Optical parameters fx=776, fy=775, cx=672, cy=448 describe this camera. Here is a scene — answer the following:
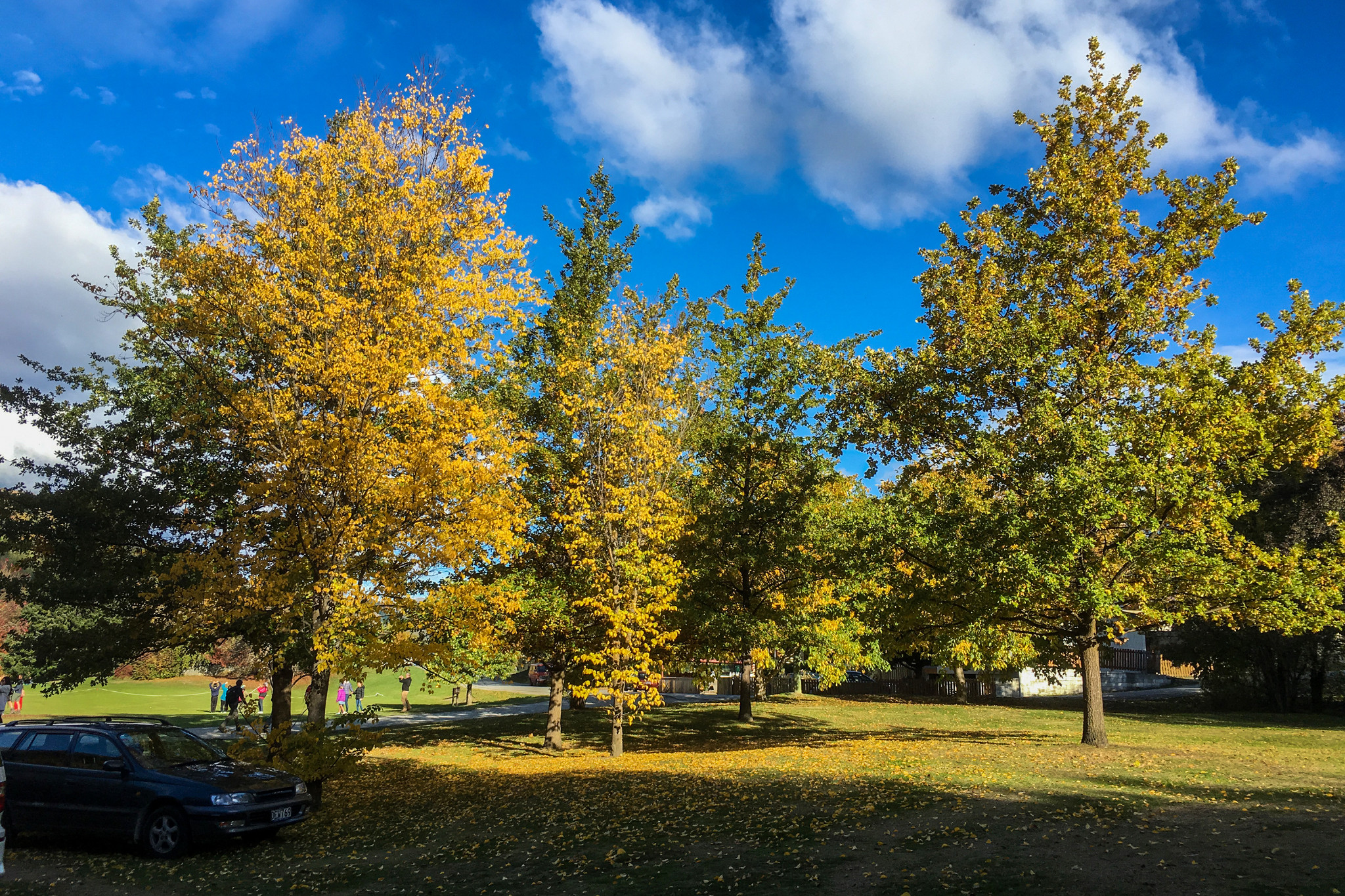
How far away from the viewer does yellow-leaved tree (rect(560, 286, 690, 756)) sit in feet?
55.8

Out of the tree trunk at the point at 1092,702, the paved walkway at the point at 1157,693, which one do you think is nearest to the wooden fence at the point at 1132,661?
the paved walkway at the point at 1157,693

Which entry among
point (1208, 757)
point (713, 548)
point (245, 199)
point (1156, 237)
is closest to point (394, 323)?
point (245, 199)

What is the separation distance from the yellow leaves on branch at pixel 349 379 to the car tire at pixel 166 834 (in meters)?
3.20

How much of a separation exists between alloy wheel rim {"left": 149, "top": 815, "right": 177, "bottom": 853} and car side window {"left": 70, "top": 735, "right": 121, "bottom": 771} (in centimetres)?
105

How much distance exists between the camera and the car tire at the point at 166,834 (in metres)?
9.48

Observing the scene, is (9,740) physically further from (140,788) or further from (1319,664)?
(1319,664)

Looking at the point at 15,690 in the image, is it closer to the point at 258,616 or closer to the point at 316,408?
the point at 258,616

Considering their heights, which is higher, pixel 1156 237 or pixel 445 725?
pixel 1156 237

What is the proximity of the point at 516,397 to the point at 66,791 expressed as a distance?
41.6 feet

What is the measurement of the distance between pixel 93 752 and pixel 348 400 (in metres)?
6.11

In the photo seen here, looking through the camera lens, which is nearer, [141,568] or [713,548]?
[141,568]

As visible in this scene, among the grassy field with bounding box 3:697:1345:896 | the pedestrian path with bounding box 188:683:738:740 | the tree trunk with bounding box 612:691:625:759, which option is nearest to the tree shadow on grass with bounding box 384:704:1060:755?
the pedestrian path with bounding box 188:683:738:740

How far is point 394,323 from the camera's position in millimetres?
13500

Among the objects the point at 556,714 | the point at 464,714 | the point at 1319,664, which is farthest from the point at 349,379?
the point at 1319,664
